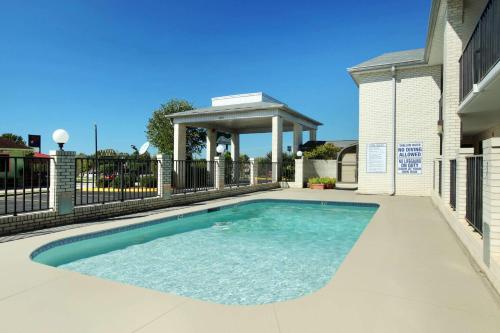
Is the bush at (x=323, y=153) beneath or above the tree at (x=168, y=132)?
beneath

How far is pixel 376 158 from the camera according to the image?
14094mm

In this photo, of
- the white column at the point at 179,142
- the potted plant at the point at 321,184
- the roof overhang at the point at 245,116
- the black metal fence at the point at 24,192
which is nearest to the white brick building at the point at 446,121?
the potted plant at the point at 321,184

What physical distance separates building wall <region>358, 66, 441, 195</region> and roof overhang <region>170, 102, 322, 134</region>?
17.0 ft

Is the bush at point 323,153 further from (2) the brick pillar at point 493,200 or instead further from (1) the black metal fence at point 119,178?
(2) the brick pillar at point 493,200

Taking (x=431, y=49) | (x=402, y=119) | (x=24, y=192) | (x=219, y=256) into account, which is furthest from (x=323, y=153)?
(x=24, y=192)

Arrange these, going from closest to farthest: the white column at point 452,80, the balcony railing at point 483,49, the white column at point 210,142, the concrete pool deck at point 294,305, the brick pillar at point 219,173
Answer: the concrete pool deck at point 294,305 → the balcony railing at point 483,49 → the white column at point 452,80 → the brick pillar at point 219,173 → the white column at point 210,142

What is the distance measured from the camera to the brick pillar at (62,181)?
700 centimetres

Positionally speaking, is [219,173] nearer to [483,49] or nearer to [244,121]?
[244,121]

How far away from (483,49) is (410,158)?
783 cm

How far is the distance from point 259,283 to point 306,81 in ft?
63.1

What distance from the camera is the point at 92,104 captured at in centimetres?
3312

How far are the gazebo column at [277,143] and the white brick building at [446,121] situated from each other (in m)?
4.97

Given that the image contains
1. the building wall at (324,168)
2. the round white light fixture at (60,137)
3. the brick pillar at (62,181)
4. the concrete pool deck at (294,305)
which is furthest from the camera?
the building wall at (324,168)

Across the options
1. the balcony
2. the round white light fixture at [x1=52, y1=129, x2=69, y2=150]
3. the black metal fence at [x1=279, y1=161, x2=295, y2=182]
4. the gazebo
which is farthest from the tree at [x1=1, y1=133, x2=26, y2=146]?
the balcony
